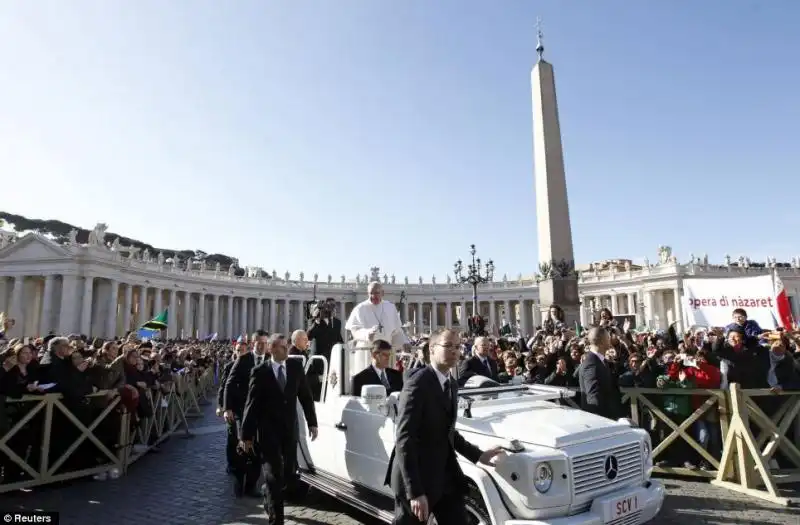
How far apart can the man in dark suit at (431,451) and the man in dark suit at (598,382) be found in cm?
312

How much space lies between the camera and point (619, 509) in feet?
12.6

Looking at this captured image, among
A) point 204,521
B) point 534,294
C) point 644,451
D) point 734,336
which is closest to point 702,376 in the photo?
point 734,336

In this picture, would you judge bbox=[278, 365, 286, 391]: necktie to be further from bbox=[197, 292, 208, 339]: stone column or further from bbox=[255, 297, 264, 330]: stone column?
bbox=[255, 297, 264, 330]: stone column

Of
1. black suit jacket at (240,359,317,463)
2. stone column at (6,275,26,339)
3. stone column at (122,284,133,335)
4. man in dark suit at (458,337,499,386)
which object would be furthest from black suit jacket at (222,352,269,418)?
stone column at (6,275,26,339)

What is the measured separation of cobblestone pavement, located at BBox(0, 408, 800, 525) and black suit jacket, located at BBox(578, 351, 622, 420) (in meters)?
1.25

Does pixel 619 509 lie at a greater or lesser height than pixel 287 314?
lesser

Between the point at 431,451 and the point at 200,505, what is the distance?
4604 mm

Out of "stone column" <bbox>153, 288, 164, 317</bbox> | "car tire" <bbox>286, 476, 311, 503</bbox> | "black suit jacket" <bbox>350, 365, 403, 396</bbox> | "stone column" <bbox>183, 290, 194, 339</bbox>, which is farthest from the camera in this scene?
"stone column" <bbox>183, 290, 194, 339</bbox>

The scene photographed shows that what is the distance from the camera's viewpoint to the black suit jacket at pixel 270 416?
17.5ft

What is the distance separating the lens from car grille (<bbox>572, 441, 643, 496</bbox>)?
3.86 meters

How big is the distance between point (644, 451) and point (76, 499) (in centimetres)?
710

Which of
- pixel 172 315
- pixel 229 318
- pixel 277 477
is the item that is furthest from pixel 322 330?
pixel 229 318

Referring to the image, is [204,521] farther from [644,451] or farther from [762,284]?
[762,284]

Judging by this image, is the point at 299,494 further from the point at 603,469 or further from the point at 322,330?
the point at 603,469
